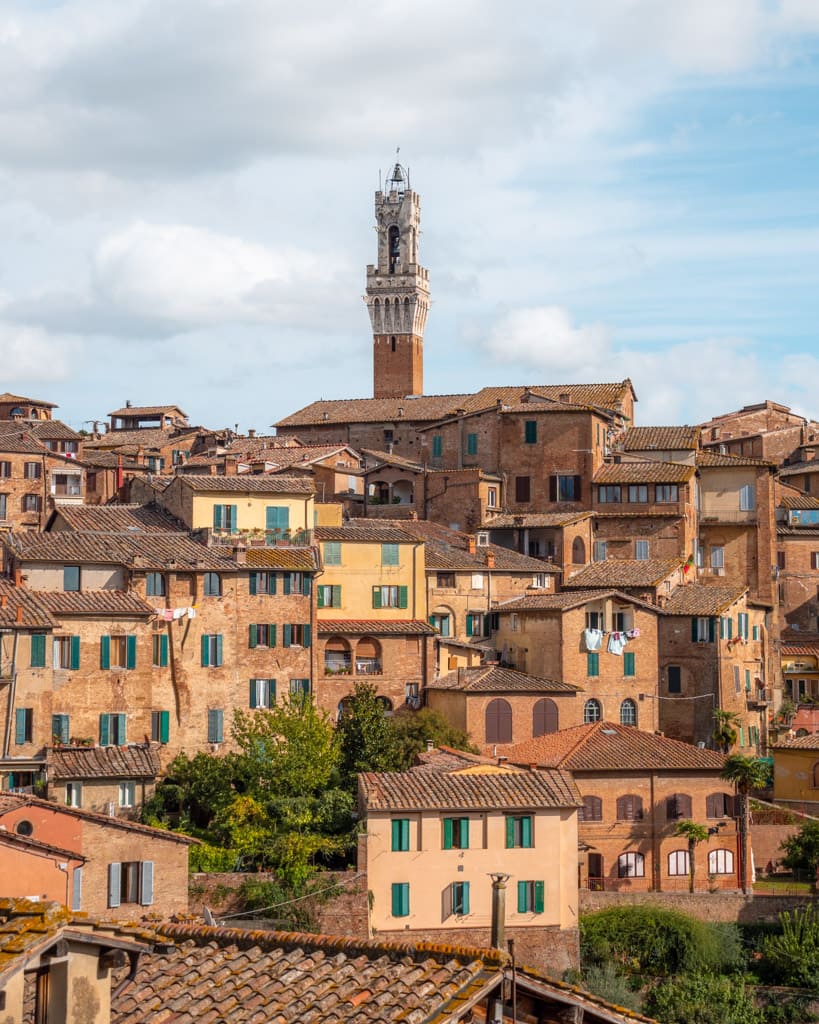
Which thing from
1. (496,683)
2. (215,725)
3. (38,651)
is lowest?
(215,725)

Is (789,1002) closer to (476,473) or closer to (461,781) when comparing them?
(461,781)

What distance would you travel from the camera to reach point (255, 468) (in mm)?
76438

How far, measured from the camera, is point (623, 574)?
6575 centimetres

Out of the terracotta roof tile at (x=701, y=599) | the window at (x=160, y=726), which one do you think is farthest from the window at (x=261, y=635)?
the terracotta roof tile at (x=701, y=599)

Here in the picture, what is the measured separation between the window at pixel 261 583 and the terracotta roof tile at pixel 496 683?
6971 millimetres

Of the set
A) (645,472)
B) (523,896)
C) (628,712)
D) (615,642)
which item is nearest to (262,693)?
(523,896)

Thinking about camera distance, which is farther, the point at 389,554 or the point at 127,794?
the point at 389,554

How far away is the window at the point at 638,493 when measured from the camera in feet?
234

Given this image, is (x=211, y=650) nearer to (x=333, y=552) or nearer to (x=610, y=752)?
(x=333, y=552)

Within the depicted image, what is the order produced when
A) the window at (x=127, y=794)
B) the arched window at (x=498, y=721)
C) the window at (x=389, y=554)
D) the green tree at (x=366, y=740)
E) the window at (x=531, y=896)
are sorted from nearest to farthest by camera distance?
the window at (x=531, y=896)
the window at (x=127, y=794)
the green tree at (x=366, y=740)
the arched window at (x=498, y=721)
the window at (x=389, y=554)

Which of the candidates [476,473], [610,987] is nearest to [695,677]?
[476,473]

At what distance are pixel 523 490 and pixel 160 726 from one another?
1069 inches

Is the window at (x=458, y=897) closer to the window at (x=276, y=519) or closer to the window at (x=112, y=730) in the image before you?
the window at (x=112, y=730)

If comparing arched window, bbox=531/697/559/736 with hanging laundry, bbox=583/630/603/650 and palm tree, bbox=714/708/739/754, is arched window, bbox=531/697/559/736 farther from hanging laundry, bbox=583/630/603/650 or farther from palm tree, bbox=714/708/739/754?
palm tree, bbox=714/708/739/754
